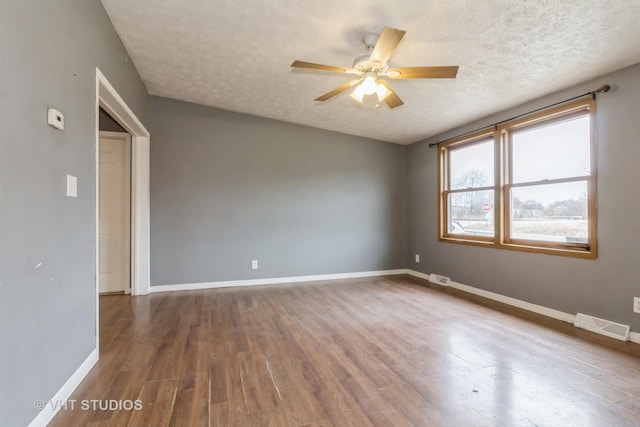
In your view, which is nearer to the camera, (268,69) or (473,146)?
(268,69)

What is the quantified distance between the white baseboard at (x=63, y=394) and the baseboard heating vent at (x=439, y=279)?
4.31m

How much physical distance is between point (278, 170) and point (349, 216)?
146 cm

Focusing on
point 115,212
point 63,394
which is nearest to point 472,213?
point 63,394

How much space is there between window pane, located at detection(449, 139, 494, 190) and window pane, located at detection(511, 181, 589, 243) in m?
0.51

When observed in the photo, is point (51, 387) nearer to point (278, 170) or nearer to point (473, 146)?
point (278, 170)

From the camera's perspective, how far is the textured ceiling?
2047 mm

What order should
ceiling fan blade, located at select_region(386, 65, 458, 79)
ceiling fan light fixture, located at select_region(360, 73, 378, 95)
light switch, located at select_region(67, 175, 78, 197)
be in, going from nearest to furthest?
1. light switch, located at select_region(67, 175, 78, 197)
2. ceiling fan blade, located at select_region(386, 65, 458, 79)
3. ceiling fan light fixture, located at select_region(360, 73, 378, 95)

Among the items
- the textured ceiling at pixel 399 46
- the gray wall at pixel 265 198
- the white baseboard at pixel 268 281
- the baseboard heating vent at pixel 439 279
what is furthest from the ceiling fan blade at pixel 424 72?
the white baseboard at pixel 268 281

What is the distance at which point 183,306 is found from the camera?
3.46 m

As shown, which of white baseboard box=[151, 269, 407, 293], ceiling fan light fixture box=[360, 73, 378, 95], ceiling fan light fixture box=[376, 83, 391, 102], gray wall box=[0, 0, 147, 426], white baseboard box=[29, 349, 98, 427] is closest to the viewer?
gray wall box=[0, 0, 147, 426]

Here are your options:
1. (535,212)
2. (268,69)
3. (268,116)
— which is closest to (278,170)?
(268,116)

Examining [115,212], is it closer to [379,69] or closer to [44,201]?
[44,201]

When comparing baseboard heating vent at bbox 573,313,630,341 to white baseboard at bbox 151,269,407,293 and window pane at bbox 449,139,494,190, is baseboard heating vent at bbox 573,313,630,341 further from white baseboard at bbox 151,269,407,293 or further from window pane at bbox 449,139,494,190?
white baseboard at bbox 151,269,407,293
